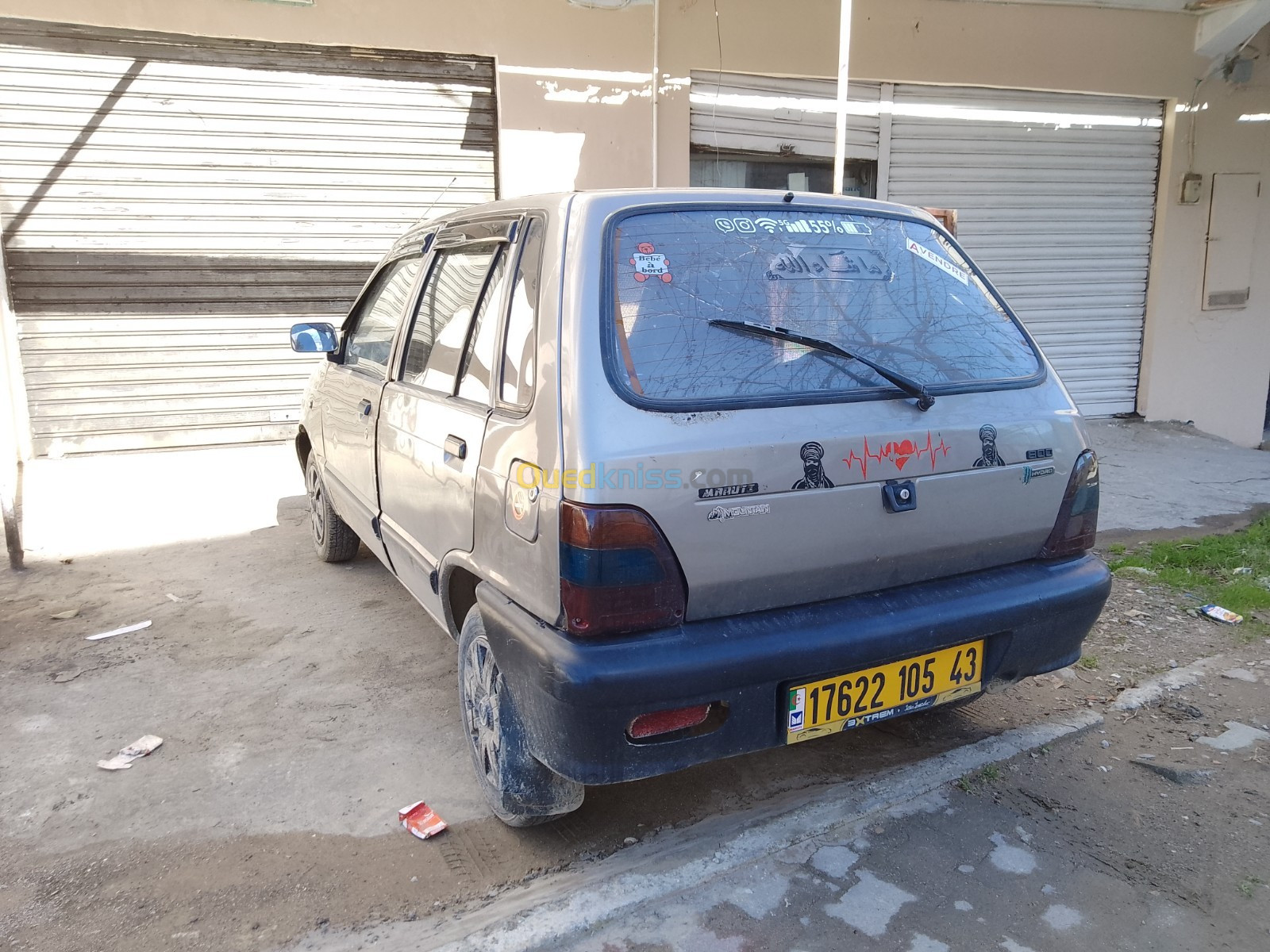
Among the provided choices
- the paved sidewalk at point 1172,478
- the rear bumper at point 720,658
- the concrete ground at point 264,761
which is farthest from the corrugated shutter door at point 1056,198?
the rear bumper at point 720,658

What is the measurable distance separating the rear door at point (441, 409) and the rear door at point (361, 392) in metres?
0.21

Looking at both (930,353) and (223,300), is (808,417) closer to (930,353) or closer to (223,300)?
(930,353)

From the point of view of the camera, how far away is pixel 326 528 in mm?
4934

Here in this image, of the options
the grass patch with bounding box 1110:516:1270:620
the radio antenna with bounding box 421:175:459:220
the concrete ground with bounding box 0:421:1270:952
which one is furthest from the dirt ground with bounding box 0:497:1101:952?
the radio antenna with bounding box 421:175:459:220

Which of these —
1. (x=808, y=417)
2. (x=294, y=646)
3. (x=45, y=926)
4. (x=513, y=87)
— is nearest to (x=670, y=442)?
(x=808, y=417)

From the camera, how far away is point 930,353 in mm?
2623

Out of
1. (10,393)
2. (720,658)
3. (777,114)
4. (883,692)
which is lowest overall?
(883,692)

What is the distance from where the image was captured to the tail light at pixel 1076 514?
2.70 metres

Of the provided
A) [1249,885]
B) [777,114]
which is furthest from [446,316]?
[777,114]

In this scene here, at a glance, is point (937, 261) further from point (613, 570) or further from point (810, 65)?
point (810, 65)

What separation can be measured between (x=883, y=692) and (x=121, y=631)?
3.49m

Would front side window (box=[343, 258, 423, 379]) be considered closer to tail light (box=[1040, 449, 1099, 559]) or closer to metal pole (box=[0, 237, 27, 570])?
tail light (box=[1040, 449, 1099, 559])

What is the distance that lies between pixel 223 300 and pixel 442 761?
544 centimetres

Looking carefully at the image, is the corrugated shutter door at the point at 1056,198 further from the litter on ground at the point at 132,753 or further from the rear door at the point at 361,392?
the litter on ground at the point at 132,753
